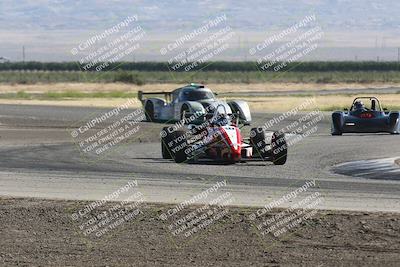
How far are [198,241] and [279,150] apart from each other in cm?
1057

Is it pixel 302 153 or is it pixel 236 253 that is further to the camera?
pixel 302 153

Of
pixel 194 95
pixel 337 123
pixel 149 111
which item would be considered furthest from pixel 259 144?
pixel 149 111

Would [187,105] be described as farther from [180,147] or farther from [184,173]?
[184,173]

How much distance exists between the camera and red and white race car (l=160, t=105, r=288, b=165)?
24359 millimetres

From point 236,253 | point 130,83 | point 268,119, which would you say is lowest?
point 130,83

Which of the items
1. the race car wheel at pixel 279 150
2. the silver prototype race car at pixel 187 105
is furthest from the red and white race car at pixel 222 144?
the silver prototype race car at pixel 187 105

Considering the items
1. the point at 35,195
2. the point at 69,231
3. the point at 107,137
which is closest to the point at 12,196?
the point at 35,195

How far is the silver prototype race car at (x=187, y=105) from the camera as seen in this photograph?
Result: 3759 centimetres

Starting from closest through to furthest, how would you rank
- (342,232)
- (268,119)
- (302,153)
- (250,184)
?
(342,232) → (250,184) → (302,153) → (268,119)

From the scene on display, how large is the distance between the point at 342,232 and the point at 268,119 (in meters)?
31.2

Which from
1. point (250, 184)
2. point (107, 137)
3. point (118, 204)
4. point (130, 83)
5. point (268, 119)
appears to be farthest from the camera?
point (130, 83)

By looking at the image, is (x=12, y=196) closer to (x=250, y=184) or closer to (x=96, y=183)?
(x=96, y=183)

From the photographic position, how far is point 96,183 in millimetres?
20328

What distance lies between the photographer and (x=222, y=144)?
24.4 metres
